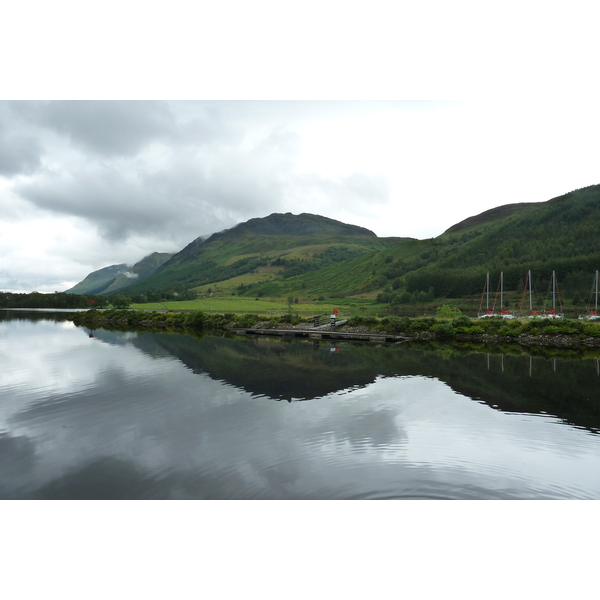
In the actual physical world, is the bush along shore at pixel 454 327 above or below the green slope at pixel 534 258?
below

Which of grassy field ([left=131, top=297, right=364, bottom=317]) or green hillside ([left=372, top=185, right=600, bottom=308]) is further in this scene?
green hillside ([left=372, top=185, right=600, bottom=308])

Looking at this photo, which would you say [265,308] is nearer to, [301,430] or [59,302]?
[301,430]

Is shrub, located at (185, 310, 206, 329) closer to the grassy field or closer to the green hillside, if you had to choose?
the grassy field

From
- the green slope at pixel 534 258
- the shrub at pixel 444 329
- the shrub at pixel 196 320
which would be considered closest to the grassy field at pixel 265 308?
the shrub at pixel 196 320

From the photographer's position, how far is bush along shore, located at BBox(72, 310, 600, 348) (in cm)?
5009

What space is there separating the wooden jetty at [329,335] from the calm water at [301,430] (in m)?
19.4

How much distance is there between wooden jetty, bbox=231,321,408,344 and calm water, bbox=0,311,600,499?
1942 centimetres

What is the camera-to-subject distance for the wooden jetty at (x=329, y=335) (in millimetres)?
57156

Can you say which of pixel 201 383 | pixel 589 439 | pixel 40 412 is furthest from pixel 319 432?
pixel 40 412

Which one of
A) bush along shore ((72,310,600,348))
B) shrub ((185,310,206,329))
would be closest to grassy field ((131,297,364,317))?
bush along shore ((72,310,600,348))

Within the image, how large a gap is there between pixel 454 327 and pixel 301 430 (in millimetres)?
46230

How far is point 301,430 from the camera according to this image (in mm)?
18797

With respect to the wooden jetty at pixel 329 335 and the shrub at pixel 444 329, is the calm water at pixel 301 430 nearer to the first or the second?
the wooden jetty at pixel 329 335

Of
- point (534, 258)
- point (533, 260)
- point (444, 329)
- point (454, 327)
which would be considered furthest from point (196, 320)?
point (534, 258)
